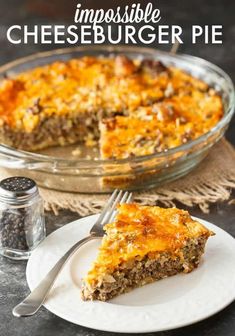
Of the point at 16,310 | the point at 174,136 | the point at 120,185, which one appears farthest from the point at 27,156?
the point at 16,310

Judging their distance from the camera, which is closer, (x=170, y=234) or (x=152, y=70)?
(x=170, y=234)

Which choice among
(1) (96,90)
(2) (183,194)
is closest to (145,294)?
(2) (183,194)

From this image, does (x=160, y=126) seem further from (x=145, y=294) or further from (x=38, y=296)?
(x=38, y=296)

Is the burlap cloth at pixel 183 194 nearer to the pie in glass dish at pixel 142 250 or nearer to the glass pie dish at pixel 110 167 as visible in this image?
the glass pie dish at pixel 110 167

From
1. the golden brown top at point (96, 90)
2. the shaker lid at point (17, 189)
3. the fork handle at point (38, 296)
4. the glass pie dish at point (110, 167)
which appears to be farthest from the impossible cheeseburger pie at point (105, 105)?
the fork handle at point (38, 296)

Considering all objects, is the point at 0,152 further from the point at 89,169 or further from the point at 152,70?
the point at 152,70

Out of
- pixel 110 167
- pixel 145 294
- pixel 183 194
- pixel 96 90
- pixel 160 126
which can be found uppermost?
pixel 96 90

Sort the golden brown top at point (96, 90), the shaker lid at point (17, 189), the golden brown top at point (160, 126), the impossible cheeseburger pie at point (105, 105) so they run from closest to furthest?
the shaker lid at point (17, 189), the golden brown top at point (160, 126), the impossible cheeseburger pie at point (105, 105), the golden brown top at point (96, 90)
